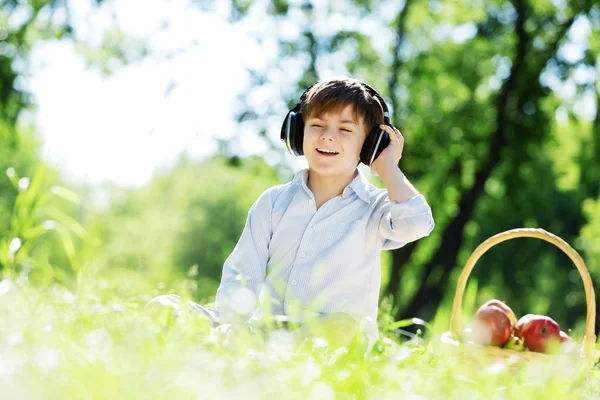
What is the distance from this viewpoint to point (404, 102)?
13211 millimetres

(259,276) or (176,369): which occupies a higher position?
(176,369)

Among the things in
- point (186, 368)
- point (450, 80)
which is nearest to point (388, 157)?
point (186, 368)

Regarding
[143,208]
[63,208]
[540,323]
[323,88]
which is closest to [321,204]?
[323,88]

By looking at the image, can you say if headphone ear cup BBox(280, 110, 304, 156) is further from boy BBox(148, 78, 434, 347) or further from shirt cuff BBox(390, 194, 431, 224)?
shirt cuff BBox(390, 194, 431, 224)

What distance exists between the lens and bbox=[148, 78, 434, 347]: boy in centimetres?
321

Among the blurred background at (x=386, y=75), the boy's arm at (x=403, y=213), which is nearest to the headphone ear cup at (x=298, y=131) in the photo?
the boy's arm at (x=403, y=213)

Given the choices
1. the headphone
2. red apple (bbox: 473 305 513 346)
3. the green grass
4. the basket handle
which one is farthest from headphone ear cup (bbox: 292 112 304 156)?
the green grass

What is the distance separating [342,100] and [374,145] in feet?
0.86

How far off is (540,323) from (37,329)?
2706 millimetres

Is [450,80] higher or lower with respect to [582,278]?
higher

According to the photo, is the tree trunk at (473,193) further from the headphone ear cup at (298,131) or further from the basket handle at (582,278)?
the headphone ear cup at (298,131)

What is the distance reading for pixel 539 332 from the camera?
360 centimetres

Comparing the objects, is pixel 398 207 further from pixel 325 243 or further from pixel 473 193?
pixel 473 193

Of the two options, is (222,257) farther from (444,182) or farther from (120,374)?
(120,374)
